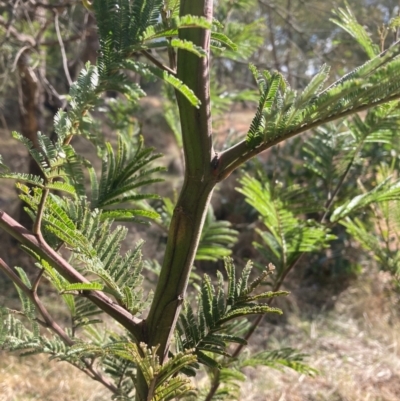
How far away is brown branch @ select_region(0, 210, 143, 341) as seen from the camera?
0.42 metres

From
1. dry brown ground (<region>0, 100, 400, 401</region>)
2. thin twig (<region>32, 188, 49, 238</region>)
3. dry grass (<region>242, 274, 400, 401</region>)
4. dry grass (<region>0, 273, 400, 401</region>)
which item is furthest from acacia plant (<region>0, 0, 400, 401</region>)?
dry grass (<region>242, 274, 400, 401</region>)

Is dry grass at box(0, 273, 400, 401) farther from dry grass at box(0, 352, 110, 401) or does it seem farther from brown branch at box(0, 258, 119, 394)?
brown branch at box(0, 258, 119, 394)

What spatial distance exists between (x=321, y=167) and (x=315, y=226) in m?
0.18

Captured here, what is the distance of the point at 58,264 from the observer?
16.9 inches

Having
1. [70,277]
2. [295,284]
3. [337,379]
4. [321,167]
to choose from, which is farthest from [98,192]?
[295,284]

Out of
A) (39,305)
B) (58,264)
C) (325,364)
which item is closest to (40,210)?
(58,264)

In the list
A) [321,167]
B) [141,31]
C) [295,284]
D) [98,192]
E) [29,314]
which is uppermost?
[295,284]

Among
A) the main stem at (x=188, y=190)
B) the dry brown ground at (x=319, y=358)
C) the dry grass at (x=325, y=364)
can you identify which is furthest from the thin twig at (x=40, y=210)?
the dry brown ground at (x=319, y=358)

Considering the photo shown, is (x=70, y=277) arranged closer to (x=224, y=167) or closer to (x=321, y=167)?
(x=224, y=167)

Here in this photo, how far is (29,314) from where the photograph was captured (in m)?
0.52

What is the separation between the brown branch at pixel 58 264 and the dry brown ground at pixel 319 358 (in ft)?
3.99

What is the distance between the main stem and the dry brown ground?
1240 millimetres

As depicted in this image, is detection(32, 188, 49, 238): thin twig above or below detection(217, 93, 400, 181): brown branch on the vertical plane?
below

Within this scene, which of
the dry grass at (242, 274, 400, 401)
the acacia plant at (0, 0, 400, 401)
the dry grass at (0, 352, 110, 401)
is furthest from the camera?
the dry grass at (242, 274, 400, 401)
